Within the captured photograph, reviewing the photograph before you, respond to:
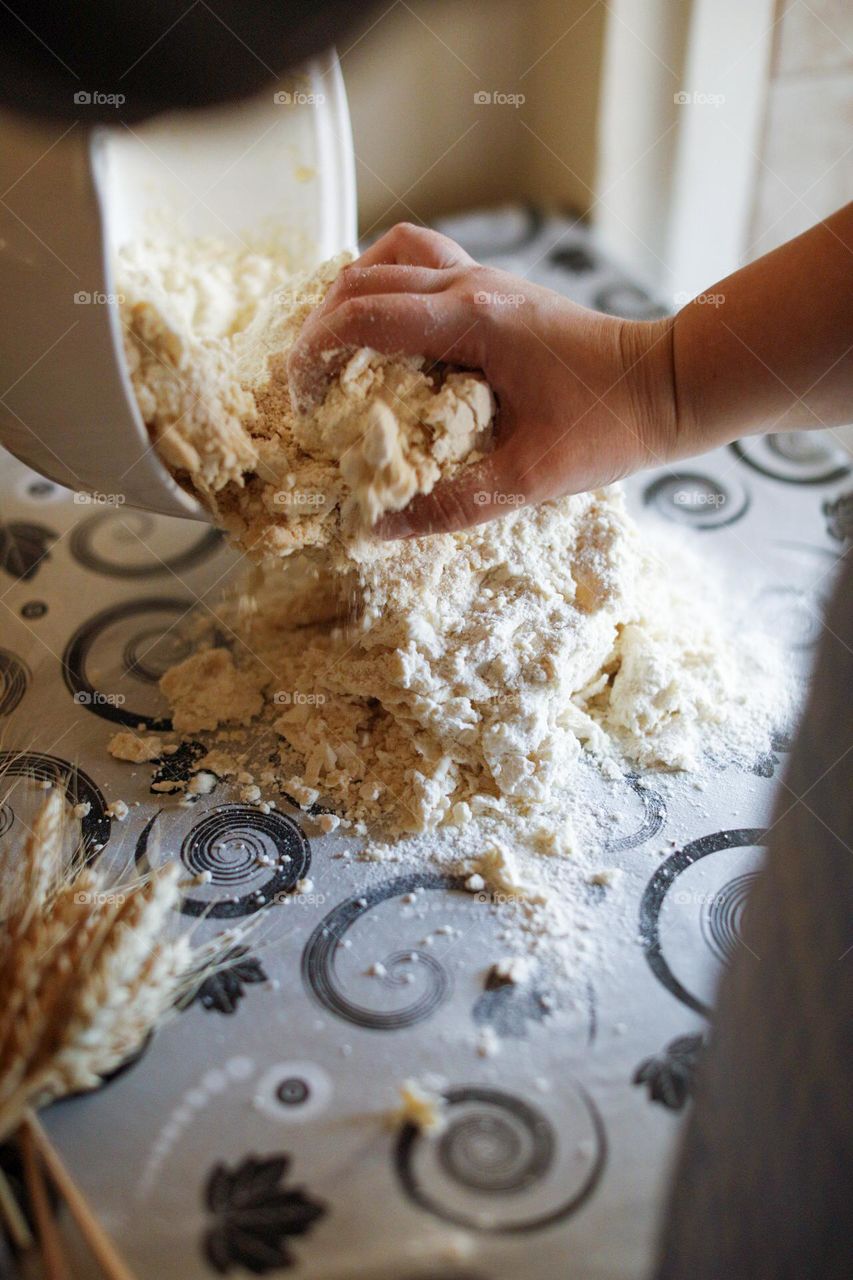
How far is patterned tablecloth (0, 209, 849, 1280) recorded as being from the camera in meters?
0.54

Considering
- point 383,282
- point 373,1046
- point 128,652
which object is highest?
point 383,282

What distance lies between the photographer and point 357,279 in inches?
29.7

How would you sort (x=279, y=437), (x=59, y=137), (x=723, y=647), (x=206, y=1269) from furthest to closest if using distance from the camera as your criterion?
(x=723, y=647) → (x=279, y=437) → (x=59, y=137) → (x=206, y=1269)

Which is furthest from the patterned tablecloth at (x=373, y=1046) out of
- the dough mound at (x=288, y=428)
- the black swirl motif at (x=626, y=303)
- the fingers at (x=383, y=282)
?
the black swirl motif at (x=626, y=303)

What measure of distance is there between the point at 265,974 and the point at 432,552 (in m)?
0.33

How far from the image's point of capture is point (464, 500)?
28.7 inches

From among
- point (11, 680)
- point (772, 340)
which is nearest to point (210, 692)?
point (11, 680)

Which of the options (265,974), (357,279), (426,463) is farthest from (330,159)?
(265,974)

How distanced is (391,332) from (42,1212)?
0.57 meters

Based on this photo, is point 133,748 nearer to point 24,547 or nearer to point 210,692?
point 210,692

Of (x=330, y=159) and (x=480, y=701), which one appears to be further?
(x=330, y=159)

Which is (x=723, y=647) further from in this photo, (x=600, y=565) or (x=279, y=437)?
(x=279, y=437)

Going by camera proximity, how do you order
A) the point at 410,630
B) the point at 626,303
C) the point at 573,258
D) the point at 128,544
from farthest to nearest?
the point at 573,258 → the point at 626,303 → the point at 128,544 → the point at 410,630

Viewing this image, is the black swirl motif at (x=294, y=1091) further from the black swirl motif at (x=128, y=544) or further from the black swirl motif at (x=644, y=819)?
the black swirl motif at (x=128, y=544)
